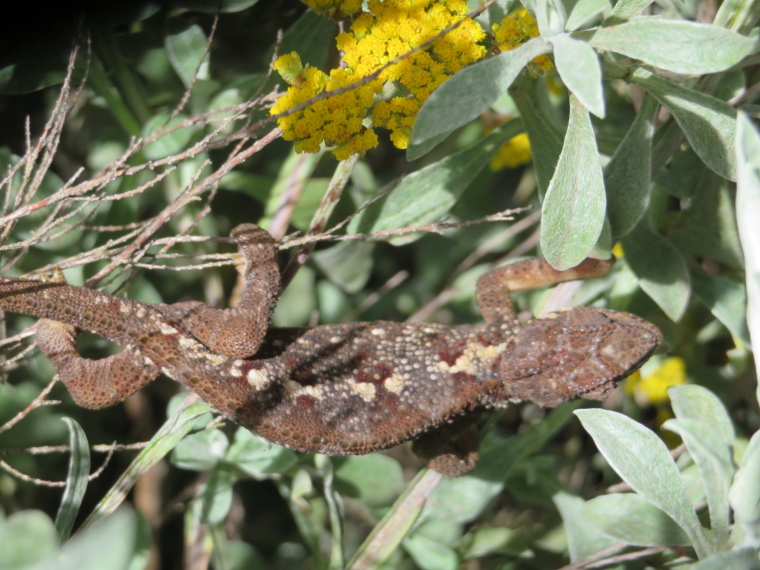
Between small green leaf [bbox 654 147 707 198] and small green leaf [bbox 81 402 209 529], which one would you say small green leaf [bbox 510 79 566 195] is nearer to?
small green leaf [bbox 654 147 707 198]

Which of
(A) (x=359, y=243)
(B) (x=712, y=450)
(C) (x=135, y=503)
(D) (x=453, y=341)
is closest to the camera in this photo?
(B) (x=712, y=450)

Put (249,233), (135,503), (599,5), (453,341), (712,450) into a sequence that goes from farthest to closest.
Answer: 1. (135,503)
2. (453,341)
3. (249,233)
4. (599,5)
5. (712,450)

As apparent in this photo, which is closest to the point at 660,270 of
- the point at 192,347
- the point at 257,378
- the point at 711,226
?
the point at 711,226

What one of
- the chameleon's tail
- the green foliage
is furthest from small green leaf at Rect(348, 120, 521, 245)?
the chameleon's tail

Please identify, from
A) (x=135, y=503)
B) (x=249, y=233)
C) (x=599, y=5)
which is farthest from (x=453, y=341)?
(x=135, y=503)

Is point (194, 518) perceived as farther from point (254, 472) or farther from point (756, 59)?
point (756, 59)

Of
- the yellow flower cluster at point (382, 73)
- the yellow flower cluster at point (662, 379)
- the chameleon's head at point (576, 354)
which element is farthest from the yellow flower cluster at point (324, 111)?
the yellow flower cluster at point (662, 379)

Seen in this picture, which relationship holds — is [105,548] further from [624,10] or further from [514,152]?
[514,152]
